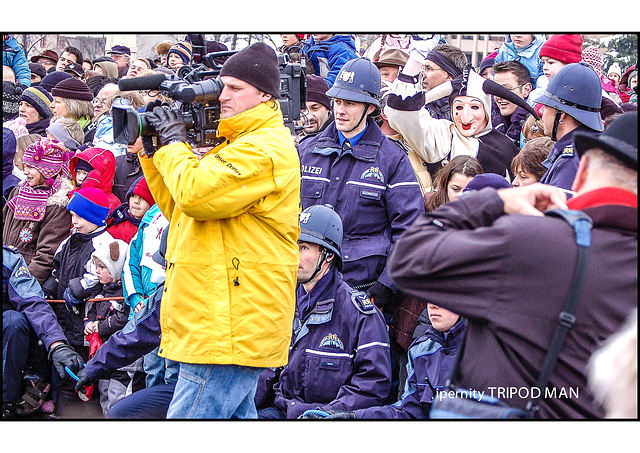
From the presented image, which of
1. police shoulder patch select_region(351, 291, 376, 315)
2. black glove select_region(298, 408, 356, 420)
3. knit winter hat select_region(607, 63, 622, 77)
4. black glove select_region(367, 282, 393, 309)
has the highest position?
knit winter hat select_region(607, 63, 622, 77)

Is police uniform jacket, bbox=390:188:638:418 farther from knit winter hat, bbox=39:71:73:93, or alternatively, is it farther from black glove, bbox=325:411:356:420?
knit winter hat, bbox=39:71:73:93

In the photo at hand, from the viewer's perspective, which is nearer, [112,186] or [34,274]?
[34,274]

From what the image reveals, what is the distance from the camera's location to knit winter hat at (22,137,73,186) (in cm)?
623

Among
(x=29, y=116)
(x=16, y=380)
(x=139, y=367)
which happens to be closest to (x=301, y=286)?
(x=139, y=367)

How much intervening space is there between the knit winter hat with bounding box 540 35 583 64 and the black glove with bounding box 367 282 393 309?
2680 mm

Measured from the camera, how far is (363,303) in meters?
4.38

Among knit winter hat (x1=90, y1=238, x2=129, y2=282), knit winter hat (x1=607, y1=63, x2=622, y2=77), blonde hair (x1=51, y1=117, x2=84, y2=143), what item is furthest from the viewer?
knit winter hat (x1=607, y1=63, x2=622, y2=77)

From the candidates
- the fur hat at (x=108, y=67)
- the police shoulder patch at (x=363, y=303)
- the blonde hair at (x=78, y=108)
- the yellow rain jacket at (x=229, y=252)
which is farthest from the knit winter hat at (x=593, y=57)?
the fur hat at (x=108, y=67)

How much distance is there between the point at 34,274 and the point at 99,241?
30.3 inches

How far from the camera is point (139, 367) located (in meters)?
4.95

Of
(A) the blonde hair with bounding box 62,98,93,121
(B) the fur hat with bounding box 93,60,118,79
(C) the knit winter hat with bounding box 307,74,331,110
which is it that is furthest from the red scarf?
(B) the fur hat with bounding box 93,60,118,79

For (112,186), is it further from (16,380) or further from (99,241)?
(16,380)

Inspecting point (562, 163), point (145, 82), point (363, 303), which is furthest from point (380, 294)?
point (145, 82)

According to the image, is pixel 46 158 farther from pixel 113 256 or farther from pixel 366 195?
pixel 366 195
